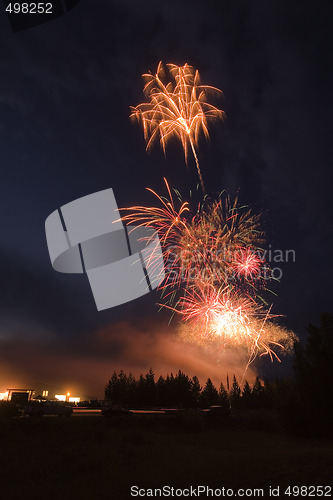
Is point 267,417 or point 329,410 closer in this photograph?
point 329,410

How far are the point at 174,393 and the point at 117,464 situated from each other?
3771 inches

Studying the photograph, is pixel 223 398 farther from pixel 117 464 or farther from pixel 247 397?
pixel 117 464

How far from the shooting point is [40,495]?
14844 mm

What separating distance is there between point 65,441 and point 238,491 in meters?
17.4

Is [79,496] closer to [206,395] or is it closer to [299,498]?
[299,498]

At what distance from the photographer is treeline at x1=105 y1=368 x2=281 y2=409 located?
10419cm

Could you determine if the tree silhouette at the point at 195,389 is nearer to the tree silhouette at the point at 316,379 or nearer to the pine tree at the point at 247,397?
the pine tree at the point at 247,397

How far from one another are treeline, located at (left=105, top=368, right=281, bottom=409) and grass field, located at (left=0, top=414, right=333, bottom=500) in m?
77.6

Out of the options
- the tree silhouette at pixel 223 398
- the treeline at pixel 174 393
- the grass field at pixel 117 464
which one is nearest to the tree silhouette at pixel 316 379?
the grass field at pixel 117 464

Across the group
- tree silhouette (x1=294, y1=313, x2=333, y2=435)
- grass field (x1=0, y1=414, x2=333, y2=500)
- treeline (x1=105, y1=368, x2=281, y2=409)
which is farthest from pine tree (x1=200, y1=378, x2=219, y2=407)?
grass field (x1=0, y1=414, x2=333, y2=500)

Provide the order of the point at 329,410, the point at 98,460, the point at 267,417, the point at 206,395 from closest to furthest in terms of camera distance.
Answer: the point at 98,460 → the point at 329,410 → the point at 267,417 → the point at 206,395

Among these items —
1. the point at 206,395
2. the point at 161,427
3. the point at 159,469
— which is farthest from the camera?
the point at 206,395

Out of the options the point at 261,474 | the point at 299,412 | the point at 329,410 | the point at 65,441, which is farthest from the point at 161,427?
the point at 261,474

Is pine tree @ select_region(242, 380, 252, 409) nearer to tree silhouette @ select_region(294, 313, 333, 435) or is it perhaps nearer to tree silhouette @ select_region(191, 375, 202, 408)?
tree silhouette @ select_region(191, 375, 202, 408)
